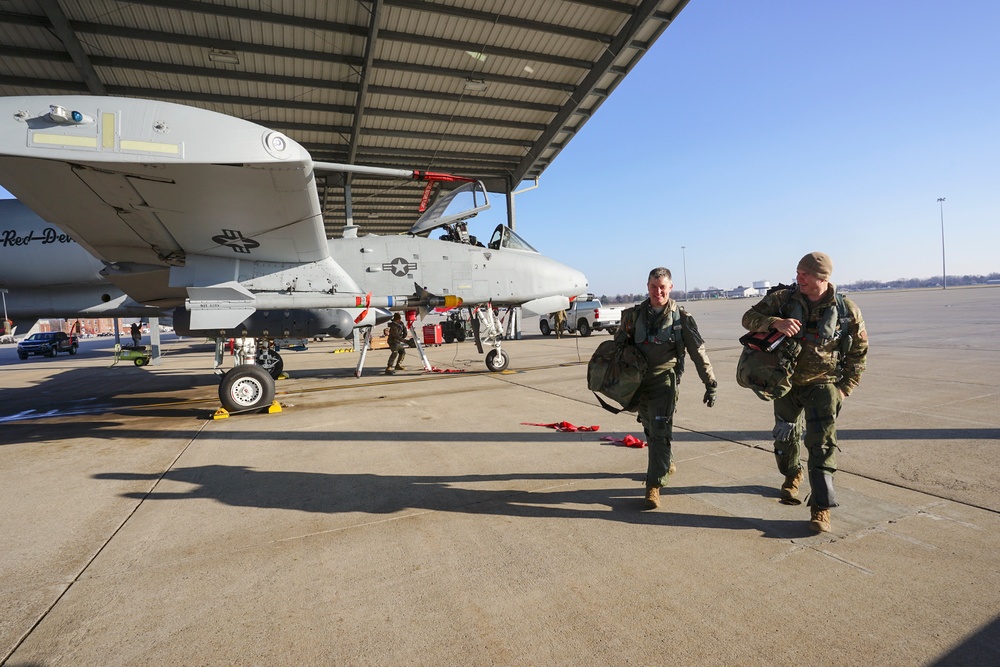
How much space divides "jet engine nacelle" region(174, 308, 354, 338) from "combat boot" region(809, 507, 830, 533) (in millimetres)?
7422

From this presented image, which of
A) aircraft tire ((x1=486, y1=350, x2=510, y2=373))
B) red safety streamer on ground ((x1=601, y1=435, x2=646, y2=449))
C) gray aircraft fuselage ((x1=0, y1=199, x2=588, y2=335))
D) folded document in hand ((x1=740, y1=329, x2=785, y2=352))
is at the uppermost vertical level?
gray aircraft fuselage ((x1=0, y1=199, x2=588, y2=335))

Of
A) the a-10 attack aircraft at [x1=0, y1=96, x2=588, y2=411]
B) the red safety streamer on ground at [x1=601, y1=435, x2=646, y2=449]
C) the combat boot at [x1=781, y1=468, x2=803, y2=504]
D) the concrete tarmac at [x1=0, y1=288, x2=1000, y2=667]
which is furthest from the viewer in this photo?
the red safety streamer on ground at [x1=601, y1=435, x2=646, y2=449]

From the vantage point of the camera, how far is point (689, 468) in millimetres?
4031

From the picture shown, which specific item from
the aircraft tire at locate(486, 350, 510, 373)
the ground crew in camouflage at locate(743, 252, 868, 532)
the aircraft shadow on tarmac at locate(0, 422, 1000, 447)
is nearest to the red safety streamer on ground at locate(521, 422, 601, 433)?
the aircraft shadow on tarmac at locate(0, 422, 1000, 447)

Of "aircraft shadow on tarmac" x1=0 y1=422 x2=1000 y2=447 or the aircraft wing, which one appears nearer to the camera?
the aircraft wing

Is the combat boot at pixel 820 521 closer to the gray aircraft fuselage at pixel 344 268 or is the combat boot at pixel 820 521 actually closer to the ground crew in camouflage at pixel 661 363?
the ground crew in camouflage at pixel 661 363

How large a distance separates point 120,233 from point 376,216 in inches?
834

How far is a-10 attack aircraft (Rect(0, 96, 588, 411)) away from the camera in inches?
160

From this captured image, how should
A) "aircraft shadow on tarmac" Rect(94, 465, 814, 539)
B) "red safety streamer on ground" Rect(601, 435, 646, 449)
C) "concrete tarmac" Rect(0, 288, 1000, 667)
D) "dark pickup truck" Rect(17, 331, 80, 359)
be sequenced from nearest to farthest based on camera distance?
"concrete tarmac" Rect(0, 288, 1000, 667) < "aircraft shadow on tarmac" Rect(94, 465, 814, 539) < "red safety streamer on ground" Rect(601, 435, 646, 449) < "dark pickup truck" Rect(17, 331, 80, 359)

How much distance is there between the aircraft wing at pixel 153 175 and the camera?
3879mm

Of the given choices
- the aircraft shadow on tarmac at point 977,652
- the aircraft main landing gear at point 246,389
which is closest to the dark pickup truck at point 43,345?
the aircraft main landing gear at point 246,389

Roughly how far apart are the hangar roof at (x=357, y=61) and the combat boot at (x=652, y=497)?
936 centimetres

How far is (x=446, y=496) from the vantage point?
3660 mm

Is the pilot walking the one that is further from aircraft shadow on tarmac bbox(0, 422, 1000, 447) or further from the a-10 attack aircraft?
aircraft shadow on tarmac bbox(0, 422, 1000, 447)
